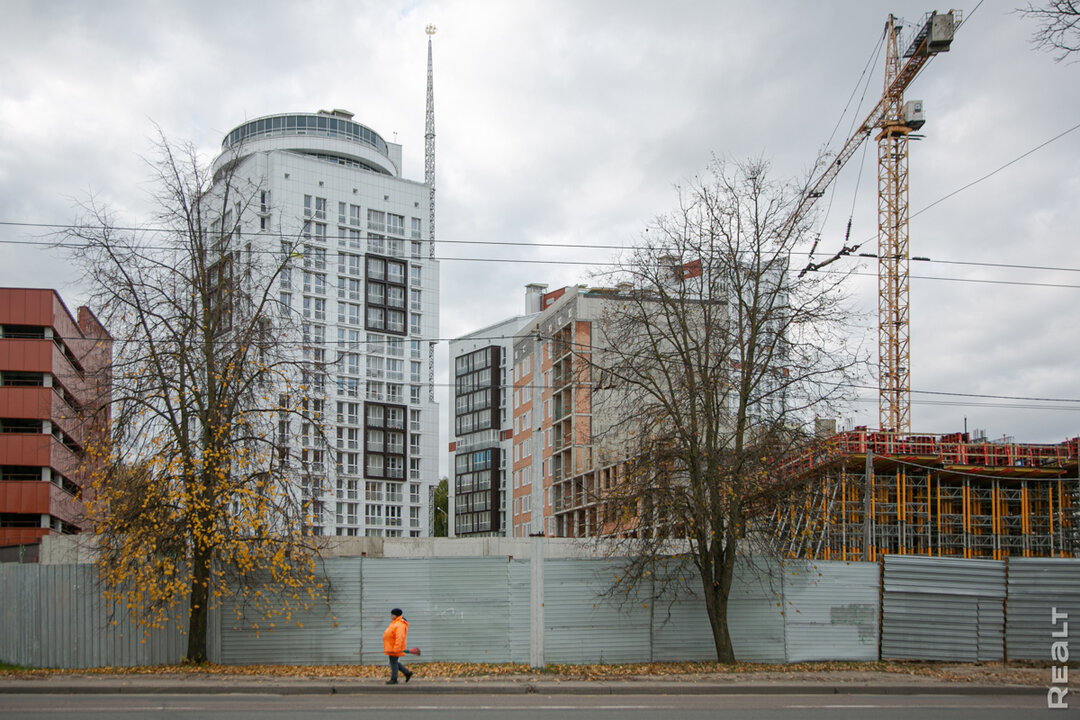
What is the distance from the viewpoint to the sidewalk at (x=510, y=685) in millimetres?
17938

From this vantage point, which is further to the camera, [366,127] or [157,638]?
[366,127]

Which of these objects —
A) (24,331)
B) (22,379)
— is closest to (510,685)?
(22,379)

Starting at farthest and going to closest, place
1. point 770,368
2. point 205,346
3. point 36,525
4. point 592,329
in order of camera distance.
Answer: point 592,329
point 36,525
point 770,368
point 205,346

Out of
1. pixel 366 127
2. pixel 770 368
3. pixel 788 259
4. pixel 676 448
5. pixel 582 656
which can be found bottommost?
pixel 582 656

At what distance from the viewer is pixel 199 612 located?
2122 cm

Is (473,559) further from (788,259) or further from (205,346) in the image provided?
(788,259)

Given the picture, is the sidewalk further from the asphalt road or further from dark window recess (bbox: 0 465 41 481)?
dark window recess (bbox: 0 465 41 481)

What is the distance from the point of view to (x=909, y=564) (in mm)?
23641

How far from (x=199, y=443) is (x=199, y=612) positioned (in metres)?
3.76

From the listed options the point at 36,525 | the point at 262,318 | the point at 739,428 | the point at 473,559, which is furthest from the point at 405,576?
the point at 36,525

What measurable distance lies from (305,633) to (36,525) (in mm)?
36981

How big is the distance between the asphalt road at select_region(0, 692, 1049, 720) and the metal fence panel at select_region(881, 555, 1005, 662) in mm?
4888

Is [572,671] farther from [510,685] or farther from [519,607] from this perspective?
[510,685]

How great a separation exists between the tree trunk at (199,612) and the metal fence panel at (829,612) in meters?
13.7
